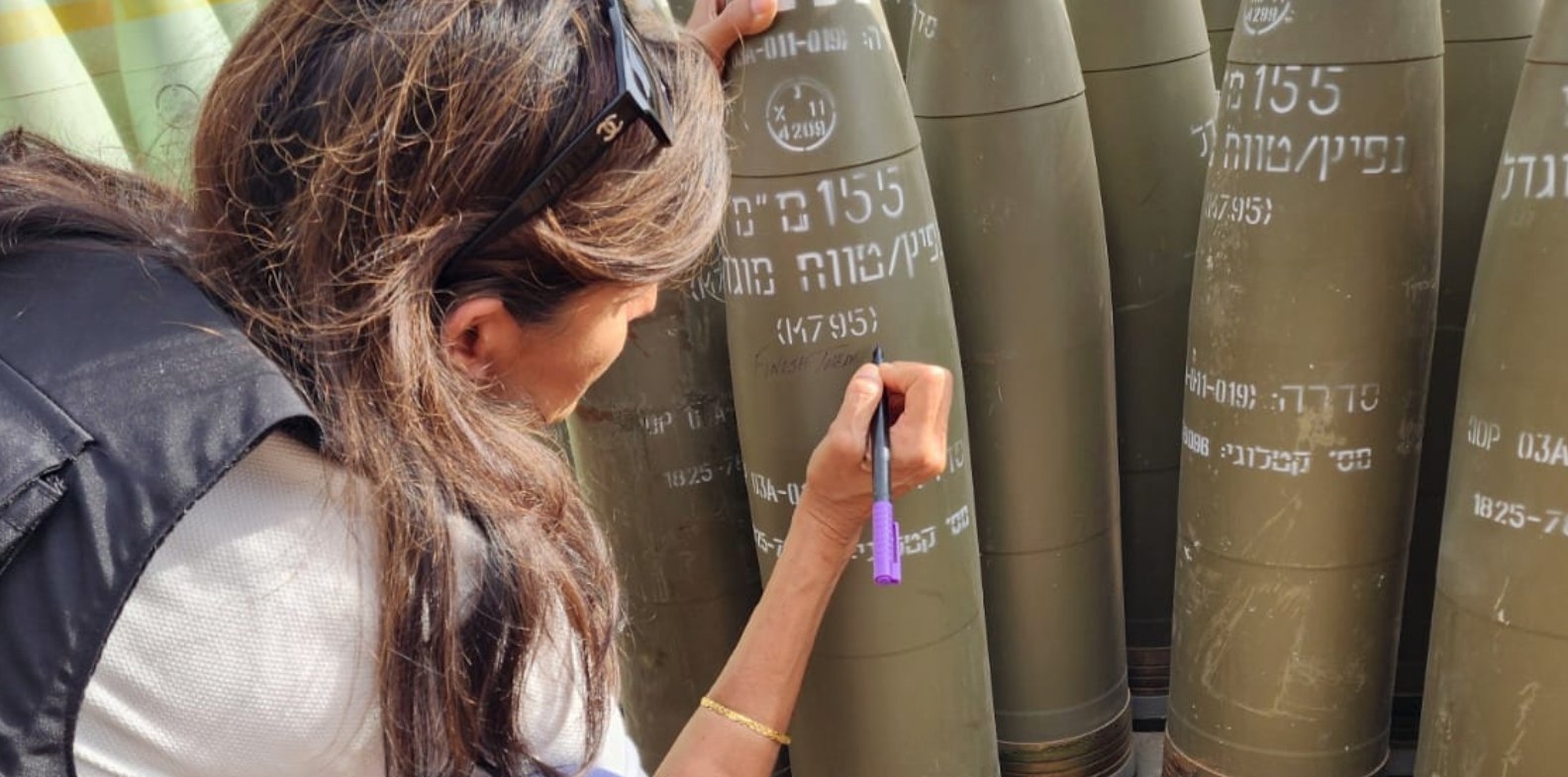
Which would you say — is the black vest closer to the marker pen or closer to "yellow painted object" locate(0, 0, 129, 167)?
the marker pen

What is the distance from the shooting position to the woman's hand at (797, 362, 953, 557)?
54.2 inches

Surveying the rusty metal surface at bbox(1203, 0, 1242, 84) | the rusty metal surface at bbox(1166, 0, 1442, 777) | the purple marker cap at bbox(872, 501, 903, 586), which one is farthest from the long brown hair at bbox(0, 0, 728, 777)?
the rusty metal surface at bbox(1203, 0, 1242, 84)

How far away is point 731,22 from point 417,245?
0.87m

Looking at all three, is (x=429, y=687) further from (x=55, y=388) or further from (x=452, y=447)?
(x=55, y=388)

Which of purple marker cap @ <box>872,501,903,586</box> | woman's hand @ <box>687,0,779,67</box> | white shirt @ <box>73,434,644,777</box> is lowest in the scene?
purple marker cap @ <box>872,501,903,586</box>

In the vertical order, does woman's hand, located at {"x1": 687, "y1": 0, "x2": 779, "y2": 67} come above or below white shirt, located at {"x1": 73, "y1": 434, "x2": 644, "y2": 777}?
above

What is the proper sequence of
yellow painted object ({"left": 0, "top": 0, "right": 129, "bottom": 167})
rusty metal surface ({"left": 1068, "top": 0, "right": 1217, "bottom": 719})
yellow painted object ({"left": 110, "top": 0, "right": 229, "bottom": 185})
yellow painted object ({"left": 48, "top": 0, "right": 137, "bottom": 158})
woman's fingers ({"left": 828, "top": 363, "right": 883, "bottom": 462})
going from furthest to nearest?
yellow painted object ({"left": 48, "top": 0, "right": 137, "bottom": 158}) → yellow painted object ({"left": 110, "top": 0, "right": 229, "bottom": 185}) → yellow painted object ({"left": 0, "top": 0, "right": 129, "bottom": 167}) → rusty metal surface ({"left": 1068, "top": 0, "right": 1217, "bottom": 719}) → woman's fingers ({"left": 828, "top": 363, "right": 883, "bottom": 462})

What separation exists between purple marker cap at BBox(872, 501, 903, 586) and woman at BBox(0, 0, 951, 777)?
38cm

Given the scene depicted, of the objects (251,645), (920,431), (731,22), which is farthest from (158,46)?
(251,645)

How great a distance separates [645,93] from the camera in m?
0.83

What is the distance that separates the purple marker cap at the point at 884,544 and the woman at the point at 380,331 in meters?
0.38

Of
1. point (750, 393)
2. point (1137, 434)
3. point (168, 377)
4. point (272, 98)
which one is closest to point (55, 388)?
point (168, 377)

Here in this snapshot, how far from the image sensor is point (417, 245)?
31.1 inches

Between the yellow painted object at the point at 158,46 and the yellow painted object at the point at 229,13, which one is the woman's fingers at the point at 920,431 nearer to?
the yellow painted object at the point at 158,46
